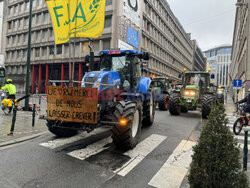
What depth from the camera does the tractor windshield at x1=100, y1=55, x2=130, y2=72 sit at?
259 inches

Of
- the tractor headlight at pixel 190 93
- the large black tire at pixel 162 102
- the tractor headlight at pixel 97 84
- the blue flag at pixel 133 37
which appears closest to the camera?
the tractor headlight at pixel 97 84

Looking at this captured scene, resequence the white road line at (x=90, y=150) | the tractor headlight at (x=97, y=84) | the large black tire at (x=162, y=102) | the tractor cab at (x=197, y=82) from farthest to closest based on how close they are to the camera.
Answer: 1. the large black tire at (x=162, y=102)
2. the tractor cab at (x=197, y=82)
3. the tractor headlight at (x=97, y=84)
4. the white road line at (x=90, y=150)

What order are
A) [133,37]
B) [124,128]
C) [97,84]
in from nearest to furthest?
[124,128] → [97,84] → [133,37]

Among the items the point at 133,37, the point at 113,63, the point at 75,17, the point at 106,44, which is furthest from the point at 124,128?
the point at 133,37

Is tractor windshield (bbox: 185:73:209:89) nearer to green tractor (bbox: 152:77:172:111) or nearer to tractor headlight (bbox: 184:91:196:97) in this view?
tractor headlight (bbox: 184:91:196:97)

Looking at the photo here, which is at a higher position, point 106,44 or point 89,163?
point 106,44

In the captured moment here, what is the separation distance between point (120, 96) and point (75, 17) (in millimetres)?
3368

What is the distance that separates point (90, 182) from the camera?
3311 millimetres

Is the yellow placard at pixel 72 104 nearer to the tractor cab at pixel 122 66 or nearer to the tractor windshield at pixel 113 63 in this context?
the tractor cab at pixel 122 66

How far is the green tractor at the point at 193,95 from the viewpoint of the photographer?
10.7 meters

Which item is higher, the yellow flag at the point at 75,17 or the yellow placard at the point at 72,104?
the yellow flag at the point at 75,17

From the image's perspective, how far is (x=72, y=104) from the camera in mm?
4688

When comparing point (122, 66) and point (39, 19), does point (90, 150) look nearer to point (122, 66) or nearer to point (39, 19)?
point (122, 66)

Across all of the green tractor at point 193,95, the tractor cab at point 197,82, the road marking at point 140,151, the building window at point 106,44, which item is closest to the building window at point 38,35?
the building window at point 106,44
